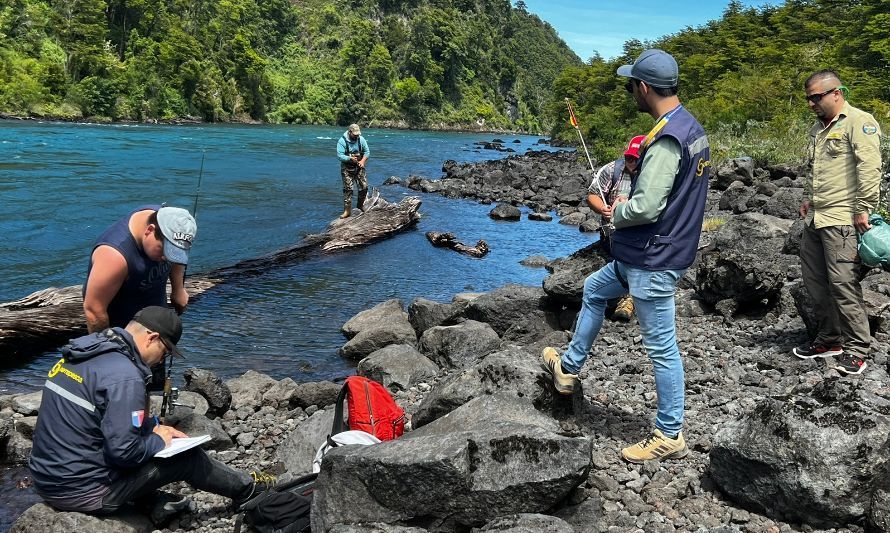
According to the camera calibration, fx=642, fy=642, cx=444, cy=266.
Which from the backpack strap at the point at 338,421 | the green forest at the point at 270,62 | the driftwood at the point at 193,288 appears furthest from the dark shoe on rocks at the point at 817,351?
the green forest at the point at 270,62

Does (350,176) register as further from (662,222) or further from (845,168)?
(662,222)

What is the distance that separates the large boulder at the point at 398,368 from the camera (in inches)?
296

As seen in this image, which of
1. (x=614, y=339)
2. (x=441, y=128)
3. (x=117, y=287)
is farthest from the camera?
(x=441, y=128)

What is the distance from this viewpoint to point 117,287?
464cm

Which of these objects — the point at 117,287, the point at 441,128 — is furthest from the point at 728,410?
the point at 441,128

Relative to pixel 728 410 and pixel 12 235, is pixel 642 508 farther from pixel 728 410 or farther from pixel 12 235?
pixel 12 235

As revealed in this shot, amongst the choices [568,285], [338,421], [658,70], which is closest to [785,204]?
[568,285]

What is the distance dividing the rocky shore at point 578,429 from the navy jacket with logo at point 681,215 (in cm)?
111

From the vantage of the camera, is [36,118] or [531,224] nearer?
[531,224]

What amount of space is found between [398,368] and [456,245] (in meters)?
9.77

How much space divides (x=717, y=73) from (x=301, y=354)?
50.0 meters

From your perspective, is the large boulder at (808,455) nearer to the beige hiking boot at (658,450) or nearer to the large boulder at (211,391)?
the beige hiking boot at (658,450)

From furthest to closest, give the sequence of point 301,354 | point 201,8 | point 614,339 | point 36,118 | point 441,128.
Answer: point 441,128 < point 201,8 < point 36,118 < point 301,354 < point 614,339

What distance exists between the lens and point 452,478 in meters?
3.61
